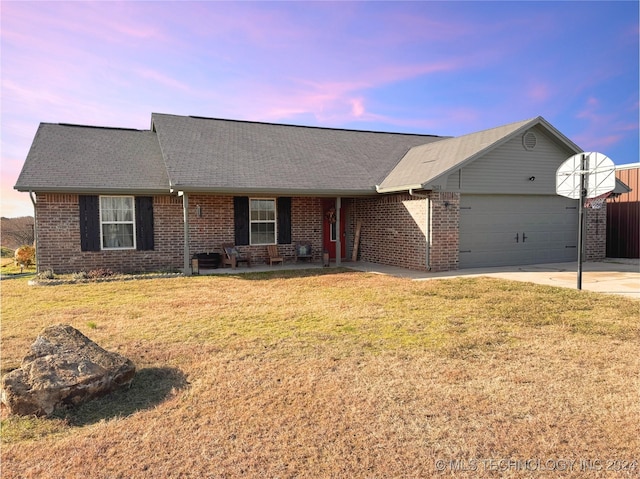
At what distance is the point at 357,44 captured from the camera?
12242 mm

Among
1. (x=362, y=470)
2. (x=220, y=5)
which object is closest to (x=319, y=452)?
(x=362, y=470)

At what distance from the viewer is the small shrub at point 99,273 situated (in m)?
11.4

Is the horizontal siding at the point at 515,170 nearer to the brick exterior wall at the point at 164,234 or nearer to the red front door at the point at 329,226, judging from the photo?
the red front door at the point at 329,226

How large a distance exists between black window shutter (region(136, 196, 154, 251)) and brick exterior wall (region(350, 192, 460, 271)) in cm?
736

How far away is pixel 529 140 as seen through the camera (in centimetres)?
1321

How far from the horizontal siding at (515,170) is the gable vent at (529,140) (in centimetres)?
11

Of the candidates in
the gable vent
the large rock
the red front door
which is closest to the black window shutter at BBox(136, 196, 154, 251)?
the red front door

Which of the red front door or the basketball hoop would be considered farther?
the red front door

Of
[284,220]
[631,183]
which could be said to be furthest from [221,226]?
[631,183]

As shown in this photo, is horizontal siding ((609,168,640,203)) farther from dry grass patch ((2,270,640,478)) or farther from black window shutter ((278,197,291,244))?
black window shutter ((278,197,291,244))

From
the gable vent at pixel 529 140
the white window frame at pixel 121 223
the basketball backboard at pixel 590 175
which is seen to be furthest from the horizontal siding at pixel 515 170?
the white window frame at pixel 121 223

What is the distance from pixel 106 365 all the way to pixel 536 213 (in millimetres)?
13699

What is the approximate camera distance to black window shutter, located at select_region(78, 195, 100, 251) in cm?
1230

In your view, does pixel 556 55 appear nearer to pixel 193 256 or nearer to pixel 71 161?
pixel 193 256
